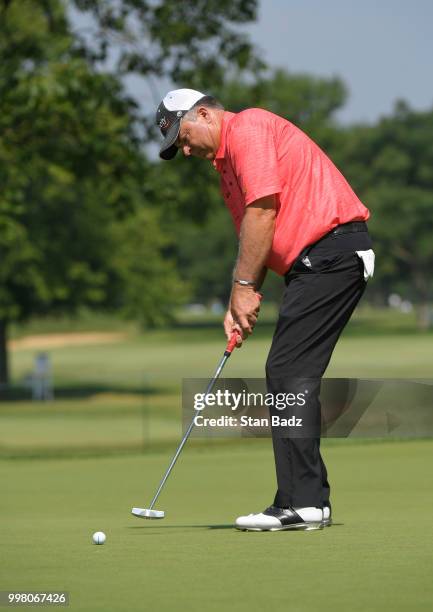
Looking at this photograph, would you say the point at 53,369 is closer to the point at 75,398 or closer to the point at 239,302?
the point at 75,398

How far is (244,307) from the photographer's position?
568cm

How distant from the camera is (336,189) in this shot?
5633 millimetres

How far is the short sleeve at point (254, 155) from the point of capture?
5.47 m

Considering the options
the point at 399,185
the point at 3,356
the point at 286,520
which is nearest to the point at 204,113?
the point at 286,520

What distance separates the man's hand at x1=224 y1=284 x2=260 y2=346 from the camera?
18.6 feet

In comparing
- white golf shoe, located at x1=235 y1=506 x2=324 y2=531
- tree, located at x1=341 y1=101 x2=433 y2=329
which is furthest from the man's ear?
tree, located at x1=341 y1=101 x2=433 y2=329

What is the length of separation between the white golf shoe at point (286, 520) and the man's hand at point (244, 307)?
82 centimetres

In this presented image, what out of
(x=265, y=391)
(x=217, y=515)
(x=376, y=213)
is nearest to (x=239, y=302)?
(x=265, y=391)

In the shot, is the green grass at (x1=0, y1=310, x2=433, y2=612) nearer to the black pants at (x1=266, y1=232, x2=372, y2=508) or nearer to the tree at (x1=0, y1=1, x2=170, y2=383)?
the black pants at (x1=266, y1=232, x2=372, y2=508)

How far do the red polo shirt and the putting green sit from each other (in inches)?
51.4

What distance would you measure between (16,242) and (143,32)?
1161 centimetres

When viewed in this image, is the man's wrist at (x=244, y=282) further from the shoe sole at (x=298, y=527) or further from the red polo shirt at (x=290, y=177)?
the shoe sole at (x=298, y=527)

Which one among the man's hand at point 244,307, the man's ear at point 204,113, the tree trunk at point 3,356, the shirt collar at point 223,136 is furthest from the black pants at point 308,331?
the tree trunk at point 3,356

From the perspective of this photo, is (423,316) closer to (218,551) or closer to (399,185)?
(399,185)
